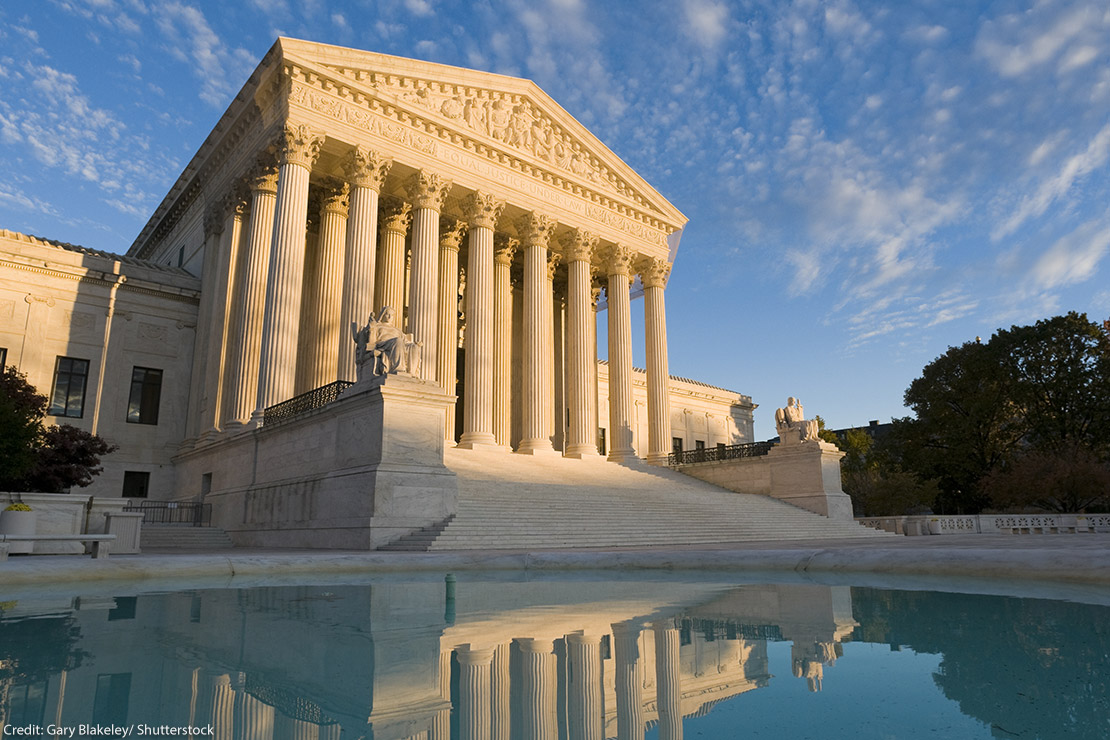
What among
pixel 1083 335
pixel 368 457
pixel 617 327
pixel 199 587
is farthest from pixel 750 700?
Result: pixel 1083 335

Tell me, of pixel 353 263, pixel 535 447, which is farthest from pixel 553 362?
pixel 353 263

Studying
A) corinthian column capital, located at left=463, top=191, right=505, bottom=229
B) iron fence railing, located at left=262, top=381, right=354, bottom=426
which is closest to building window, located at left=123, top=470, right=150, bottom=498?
iron fence railing, located at left=262, top=381, right=354, bottom=426

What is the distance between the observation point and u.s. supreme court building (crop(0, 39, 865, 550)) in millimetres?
23812

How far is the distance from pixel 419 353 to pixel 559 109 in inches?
801

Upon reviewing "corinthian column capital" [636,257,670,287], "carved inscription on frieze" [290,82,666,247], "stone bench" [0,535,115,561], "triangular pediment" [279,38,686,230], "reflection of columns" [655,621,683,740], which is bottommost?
"reflection of columns" [655,621,683,740]

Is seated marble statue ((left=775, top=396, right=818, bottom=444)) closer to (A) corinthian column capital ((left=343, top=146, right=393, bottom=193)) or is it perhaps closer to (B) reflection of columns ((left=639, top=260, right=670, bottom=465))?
(B) reflection of columns ((left=639, top=260, right=670, bottom=465))

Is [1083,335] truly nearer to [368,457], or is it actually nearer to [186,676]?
[368,457]

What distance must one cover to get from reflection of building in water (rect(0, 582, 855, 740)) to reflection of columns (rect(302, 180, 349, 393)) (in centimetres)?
2050

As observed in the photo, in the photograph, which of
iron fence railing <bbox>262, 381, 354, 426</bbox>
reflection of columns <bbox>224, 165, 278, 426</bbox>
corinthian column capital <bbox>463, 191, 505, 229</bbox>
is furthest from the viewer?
corinthian column capital <bbox>463, 191, 505, 229</bbox>

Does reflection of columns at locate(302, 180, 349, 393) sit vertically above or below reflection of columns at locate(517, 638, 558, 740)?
above

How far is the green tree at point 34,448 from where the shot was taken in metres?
18.0

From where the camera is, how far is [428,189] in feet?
95.1

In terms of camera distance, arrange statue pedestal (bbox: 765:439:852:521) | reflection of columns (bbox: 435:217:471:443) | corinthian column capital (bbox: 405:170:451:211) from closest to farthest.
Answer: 1. statue pedestal (bbox: 765:439:852:521)
2. corinthian column capital (bbox: 405:170:451:211)
3. reflection of columns (bbox: 435:217:471:443)

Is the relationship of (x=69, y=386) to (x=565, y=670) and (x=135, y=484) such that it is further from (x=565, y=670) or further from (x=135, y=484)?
(x=565, y=670)
